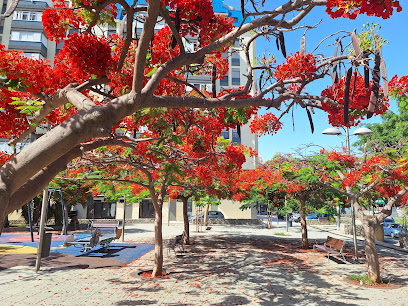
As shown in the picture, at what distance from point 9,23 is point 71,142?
130 feet

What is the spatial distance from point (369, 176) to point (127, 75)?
9356 mm

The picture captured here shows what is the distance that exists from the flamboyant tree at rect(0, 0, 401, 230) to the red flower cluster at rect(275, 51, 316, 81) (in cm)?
2

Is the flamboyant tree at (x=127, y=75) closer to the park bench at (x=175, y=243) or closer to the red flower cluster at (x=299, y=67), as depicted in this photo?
the red flower cluster at (x=299, y=67)

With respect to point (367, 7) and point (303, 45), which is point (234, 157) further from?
point (367, 7)

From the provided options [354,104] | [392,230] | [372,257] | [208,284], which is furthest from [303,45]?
[392,230]

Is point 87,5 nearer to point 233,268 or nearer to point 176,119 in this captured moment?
point 176,119

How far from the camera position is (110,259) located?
1181 centimetres

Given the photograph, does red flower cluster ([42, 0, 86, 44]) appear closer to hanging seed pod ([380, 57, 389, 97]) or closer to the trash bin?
hanging seed pod ([380, 57, 389, 97])

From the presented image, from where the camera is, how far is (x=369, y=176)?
34.1ft

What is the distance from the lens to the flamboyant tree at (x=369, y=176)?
8578mm

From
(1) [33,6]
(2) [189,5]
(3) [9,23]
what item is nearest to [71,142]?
(2) [189,5]

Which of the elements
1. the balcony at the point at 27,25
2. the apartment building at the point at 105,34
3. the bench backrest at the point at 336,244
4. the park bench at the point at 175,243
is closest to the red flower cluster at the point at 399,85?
the bench backrest at the point at 336,244

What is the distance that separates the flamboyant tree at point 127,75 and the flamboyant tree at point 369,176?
4.43 m

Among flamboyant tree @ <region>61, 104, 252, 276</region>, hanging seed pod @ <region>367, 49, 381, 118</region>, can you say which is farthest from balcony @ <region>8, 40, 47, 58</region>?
hanging seed pod @ <region>367, 49, 381, 118</region>
